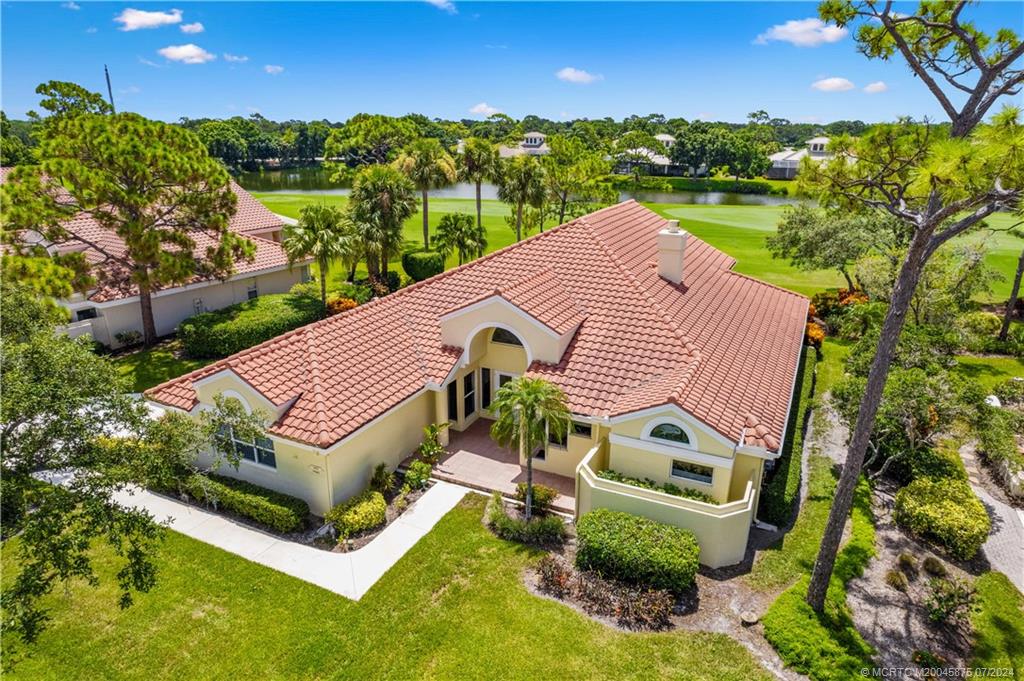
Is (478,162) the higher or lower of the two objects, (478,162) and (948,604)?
the higher

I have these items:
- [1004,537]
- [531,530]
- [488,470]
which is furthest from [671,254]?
[1004,537]

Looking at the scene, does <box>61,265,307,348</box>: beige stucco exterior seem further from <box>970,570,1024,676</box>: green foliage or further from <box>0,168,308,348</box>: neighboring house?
<box>970,570,1024,676</box>: green foliage

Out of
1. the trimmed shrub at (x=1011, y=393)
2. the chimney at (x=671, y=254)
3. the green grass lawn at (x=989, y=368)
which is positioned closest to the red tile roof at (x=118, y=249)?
the chimney at (x=671, y=254)

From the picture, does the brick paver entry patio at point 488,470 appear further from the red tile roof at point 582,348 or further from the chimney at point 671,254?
the chimney at point 671,254

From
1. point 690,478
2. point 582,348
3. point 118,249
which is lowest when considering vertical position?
point 690,478

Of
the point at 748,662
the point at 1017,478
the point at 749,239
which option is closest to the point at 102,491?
the point at 748,662

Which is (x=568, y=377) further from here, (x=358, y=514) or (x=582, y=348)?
(x=358, y=514)

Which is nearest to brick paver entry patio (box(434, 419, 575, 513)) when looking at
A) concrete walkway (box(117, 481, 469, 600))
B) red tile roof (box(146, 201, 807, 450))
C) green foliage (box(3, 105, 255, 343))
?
concrete walkway (box(117, 481, 469, 600))
